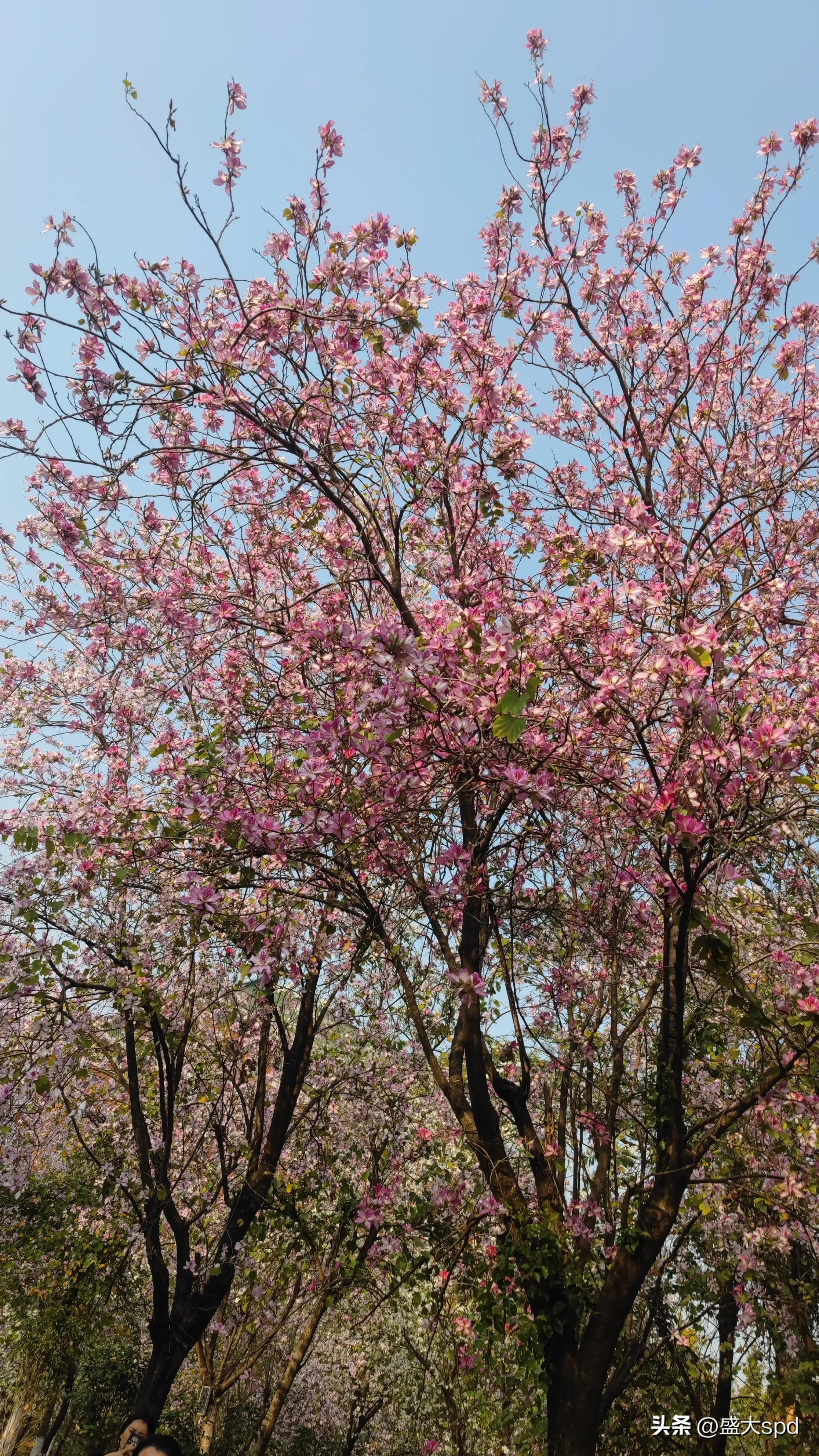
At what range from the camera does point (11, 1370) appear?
14.7m

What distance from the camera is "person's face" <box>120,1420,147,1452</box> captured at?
425cm

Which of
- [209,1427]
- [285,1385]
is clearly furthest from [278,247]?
[209,1427]

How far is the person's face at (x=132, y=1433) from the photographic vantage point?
4.25m

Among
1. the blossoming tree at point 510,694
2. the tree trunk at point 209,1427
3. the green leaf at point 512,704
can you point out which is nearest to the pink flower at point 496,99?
the blossoming tree at point 510,694

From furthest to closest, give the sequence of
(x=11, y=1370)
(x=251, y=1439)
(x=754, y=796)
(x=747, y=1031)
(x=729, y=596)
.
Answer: (x=11, y=1370)
(x=251, y=1439)
(x=747, y=1031)
(x=729, y=596)
(x=754, y=796)

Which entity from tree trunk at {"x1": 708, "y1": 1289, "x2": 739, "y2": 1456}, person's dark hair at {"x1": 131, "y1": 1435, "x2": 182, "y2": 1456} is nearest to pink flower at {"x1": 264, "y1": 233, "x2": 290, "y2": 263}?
person's dark hair at {"x1": 131, "y1": 1435, "x2": 182, "y2": 1456}

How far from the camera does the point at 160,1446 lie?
12.5ft

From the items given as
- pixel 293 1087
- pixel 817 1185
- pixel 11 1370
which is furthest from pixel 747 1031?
pixel 11 1370

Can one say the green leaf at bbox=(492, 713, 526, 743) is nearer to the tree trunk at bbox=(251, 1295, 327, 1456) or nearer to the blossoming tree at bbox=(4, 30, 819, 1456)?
the blossoming tree at bbox=(4, 30, 819, 1456)

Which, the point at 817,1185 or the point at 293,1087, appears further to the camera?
the point at 293,1087

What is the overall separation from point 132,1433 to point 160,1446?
2.31 feet

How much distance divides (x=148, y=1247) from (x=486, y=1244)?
9.00ft

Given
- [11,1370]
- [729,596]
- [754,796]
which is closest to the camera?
[754,796]

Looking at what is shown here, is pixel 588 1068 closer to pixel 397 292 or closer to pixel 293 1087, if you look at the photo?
pixel 293 1087
